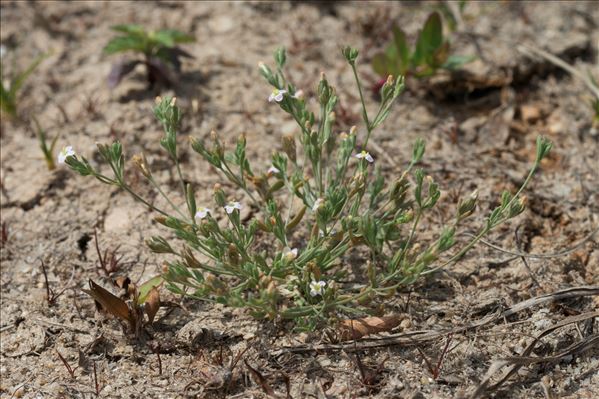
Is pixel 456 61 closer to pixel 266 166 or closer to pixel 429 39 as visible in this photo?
pixel 429 39

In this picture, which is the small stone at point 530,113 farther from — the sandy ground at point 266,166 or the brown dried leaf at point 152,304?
the brown dried leaf at point 152,304

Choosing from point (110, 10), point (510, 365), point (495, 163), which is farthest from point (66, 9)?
point (510, 365)

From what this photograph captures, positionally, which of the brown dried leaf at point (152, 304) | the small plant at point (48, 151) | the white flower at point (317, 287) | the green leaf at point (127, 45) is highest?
the green leaf at point (127, 45)

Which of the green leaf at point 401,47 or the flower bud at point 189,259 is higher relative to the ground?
the green leaf at point 401,47

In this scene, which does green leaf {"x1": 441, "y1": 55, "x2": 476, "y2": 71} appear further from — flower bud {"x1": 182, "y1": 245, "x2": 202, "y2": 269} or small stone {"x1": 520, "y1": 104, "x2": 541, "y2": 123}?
flower bud {"x1": 182, "y1": 245, "x2": 202, "y2": 269}

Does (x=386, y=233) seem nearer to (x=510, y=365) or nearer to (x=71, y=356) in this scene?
(x=510, y=365)

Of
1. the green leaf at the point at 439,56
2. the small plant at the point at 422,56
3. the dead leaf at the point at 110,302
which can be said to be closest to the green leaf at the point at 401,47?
the small plant at the point at 422,56

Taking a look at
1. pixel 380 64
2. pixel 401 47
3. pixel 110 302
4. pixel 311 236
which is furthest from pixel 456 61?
pixel 110 302
